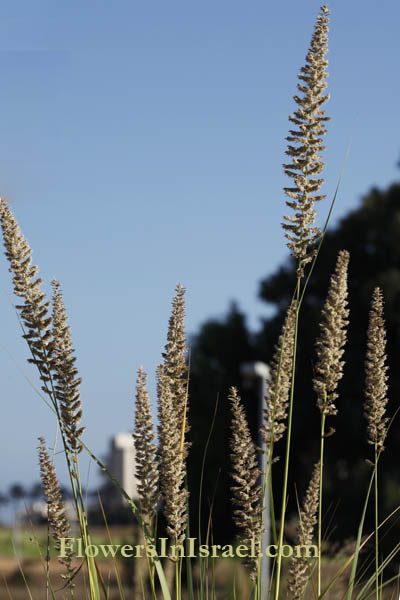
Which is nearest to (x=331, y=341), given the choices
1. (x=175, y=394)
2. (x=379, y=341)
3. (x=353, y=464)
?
(x=379, y=341)

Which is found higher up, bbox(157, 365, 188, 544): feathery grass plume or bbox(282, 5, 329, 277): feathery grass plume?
bbox(282, 5, 329, 277): feathery grass plume

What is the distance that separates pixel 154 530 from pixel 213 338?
17.9 metres

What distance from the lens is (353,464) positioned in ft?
57.4

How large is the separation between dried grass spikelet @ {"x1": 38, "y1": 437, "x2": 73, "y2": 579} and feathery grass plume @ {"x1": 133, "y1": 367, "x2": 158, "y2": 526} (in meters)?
0.28

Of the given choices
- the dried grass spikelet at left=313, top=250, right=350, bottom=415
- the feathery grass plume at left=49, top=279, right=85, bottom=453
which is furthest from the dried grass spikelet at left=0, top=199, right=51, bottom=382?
the dried grass spikelet at left=313, top=250, right=350, bottom=415

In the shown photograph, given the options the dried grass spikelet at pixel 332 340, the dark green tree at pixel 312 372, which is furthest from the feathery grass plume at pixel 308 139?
the dark green tree at pixel 312 372

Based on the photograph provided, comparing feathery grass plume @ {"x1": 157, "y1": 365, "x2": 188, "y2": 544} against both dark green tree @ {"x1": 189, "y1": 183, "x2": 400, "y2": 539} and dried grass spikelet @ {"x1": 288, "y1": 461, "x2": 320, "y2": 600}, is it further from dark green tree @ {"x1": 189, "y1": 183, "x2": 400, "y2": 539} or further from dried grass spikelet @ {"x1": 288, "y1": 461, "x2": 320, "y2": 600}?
dark green tree @ {"x1": 189, "y1": 183, "x2": 400, "y2": 539}

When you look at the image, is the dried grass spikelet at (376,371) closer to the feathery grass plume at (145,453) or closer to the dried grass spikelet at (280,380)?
the dried grass spikelet at (280,380)

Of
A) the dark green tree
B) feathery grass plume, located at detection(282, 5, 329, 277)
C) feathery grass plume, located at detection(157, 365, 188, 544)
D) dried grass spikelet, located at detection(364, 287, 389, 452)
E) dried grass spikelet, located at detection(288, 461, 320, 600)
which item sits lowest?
dried grass spikelet, located at detection(288, 461, 320, 600)

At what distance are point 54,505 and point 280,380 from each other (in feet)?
2.52

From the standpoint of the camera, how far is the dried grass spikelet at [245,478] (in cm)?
231

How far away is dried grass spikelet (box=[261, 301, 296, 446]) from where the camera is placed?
7.70 feet

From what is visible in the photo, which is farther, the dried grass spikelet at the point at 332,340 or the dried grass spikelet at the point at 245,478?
the dried grass spikelet at the point at 332,340

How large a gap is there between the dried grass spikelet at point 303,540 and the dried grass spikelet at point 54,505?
771 millimetres
